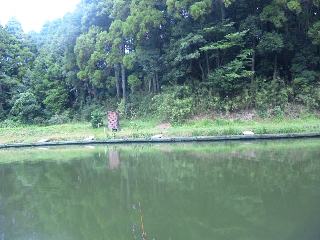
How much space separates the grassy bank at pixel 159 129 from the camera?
1834cm

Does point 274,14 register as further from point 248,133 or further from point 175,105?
point 248,133

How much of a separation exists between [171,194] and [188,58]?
14.0m

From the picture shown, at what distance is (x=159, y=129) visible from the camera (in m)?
21.6

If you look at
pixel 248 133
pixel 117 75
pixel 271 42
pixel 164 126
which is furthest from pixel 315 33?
pixel 117 75

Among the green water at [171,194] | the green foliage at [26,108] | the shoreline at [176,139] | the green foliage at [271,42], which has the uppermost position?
the green foliage at [271,42]

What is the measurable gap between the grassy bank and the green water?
6.42 feet

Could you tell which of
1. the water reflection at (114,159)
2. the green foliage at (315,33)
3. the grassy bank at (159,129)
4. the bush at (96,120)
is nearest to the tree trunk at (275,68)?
the green foliage at (315,33)

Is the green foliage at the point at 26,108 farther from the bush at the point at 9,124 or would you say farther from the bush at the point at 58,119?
the bush at the point at 58,119

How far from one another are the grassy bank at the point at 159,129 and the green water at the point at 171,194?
6.42 ft

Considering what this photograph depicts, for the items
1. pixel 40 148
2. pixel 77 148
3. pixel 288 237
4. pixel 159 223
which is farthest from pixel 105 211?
pixel 40 148

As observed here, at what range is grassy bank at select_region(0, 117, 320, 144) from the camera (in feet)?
60.2

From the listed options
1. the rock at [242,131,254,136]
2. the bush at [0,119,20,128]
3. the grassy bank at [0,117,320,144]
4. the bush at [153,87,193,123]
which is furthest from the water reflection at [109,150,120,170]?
the bush at [0,119,20,128]

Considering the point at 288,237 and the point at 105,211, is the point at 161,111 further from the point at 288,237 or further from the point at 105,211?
the point at 288,237

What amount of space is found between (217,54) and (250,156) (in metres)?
10.6
